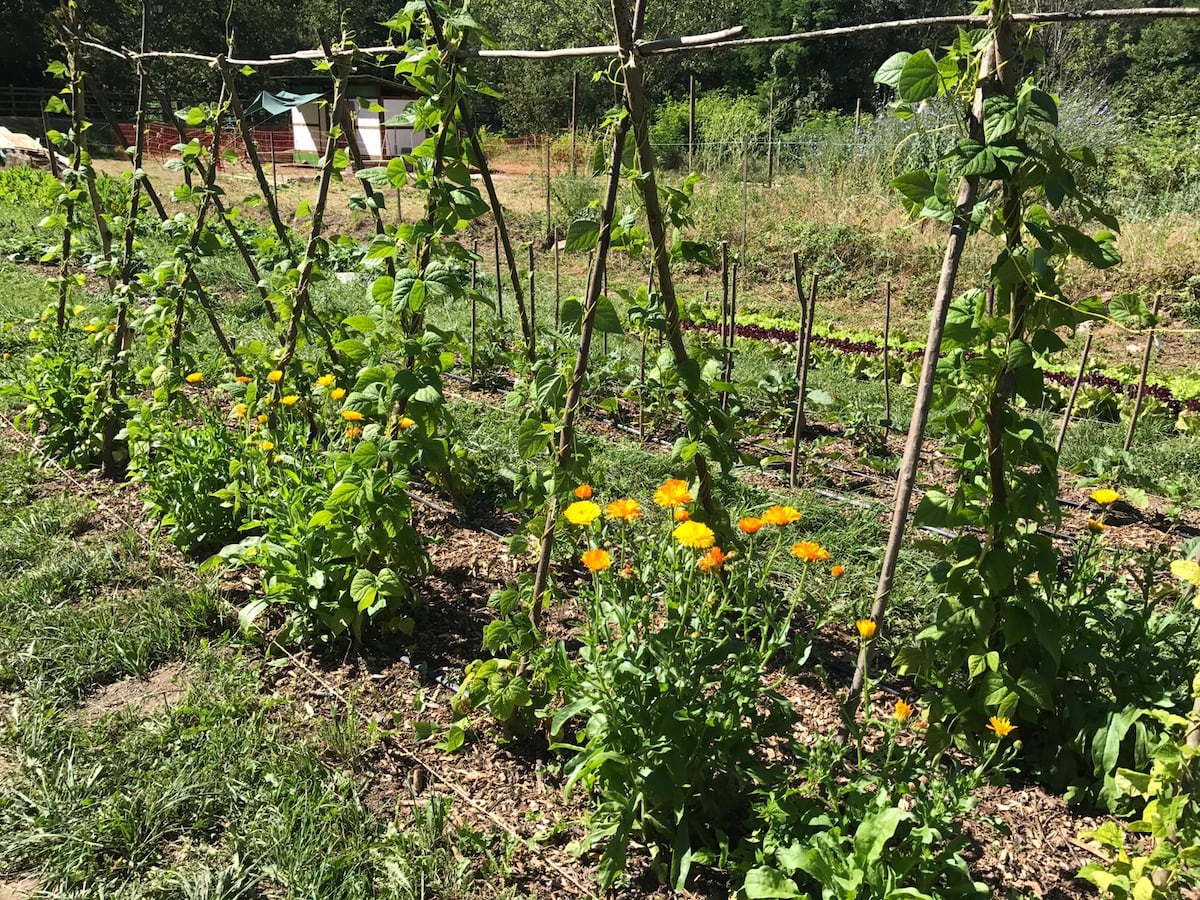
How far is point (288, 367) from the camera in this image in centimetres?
399

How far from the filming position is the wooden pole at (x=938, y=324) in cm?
193

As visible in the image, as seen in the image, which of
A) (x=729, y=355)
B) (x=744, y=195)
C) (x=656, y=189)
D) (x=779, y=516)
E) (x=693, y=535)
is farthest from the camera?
(x=744, y=195)

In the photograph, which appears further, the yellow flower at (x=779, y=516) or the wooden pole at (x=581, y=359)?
the wooden pole at (x=581, y=359)

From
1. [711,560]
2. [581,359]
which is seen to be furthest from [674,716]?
[581,359]

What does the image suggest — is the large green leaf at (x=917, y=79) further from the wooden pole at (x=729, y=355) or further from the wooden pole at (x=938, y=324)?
the wooden pole at (x=729, y=355)

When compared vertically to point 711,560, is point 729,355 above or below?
above

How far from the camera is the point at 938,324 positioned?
78.8 inches

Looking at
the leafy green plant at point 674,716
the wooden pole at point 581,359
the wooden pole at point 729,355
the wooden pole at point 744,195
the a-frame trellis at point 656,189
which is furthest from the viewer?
the wooden pole at point 744,195

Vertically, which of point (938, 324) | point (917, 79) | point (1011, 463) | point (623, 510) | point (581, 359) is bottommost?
point (623, 510)

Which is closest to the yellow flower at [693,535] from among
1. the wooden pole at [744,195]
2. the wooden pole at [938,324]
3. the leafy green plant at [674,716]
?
the leafy green plant at [674,716]

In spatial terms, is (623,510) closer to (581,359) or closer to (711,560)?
(711,560)

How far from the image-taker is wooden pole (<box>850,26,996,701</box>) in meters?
1.93

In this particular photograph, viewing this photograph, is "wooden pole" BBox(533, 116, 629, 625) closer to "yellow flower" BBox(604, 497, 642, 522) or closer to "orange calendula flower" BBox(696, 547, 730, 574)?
"yellow flower" BBox(604, 497, 642, 522)

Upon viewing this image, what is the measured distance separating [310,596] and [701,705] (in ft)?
5.52
